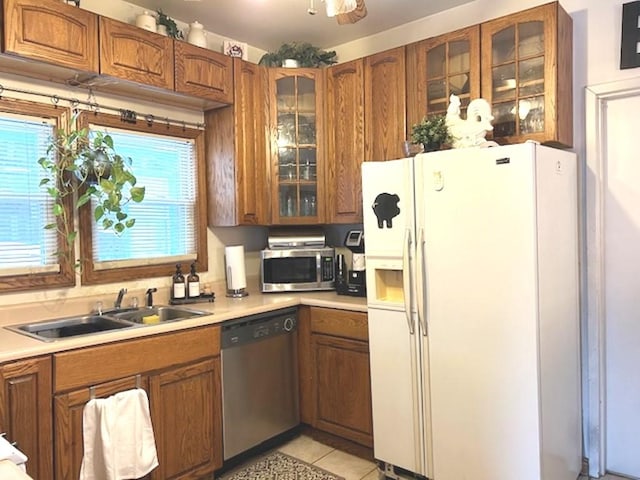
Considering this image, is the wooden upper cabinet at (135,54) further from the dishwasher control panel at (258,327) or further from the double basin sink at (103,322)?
the dishwasher control panel at (258,327)

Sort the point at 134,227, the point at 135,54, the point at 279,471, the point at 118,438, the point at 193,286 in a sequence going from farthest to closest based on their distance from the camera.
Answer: the point at 193,286, the point at 134,227, the point at 279,471, the point at 135,54, the point at 118,438

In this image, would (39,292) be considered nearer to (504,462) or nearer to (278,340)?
(278,340)

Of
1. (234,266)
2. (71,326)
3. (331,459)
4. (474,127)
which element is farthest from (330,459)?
(474,127)

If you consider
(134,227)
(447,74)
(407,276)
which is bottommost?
(407,276)

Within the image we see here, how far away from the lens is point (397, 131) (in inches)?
116

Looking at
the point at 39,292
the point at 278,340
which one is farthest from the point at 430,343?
the point at 39,292

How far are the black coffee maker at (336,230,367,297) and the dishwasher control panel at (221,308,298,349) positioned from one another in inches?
14.8

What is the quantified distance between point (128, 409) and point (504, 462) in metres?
1.69

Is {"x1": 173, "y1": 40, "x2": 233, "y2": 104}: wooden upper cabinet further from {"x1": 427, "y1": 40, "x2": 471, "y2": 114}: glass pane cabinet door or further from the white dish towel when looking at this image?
the white dish towel

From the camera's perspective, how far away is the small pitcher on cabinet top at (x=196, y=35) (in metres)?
2.89

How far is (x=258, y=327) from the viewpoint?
2750mm

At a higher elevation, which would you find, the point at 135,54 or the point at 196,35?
the point at 196,35

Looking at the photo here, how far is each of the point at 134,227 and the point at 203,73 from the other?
1.02 m

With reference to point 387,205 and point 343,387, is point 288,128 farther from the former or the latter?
point 343,387
